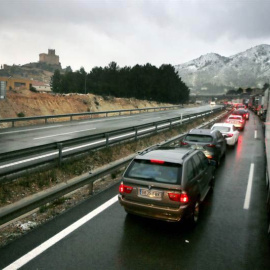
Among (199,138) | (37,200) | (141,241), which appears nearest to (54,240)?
(37,200)

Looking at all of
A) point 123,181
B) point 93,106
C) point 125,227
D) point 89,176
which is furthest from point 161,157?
point 93,106

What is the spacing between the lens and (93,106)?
49250 mm

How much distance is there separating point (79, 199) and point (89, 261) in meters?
2.96

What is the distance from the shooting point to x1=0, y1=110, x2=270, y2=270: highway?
480 centimetres

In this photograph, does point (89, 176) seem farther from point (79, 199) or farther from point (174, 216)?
point (174, 216)

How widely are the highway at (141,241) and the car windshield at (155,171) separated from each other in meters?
1.11

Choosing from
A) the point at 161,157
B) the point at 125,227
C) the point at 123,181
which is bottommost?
the point at 125,227

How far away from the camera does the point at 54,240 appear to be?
5391 mm

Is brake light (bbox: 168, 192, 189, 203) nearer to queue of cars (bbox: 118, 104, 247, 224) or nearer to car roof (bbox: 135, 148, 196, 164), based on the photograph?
queue of cars (bbox: 118, 104, 247, 224)

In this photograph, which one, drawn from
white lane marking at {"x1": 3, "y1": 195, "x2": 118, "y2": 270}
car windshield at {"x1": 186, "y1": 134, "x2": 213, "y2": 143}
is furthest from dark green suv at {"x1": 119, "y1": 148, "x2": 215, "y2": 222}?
car windshield at {"x1": 186, "y1": 134, "x2": 213, "y2": 143}

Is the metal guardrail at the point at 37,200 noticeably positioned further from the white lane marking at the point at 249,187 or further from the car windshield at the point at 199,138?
the car windshield at the point at 199,138

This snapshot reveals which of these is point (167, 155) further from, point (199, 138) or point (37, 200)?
point (199, 138)

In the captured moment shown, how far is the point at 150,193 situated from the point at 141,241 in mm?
935

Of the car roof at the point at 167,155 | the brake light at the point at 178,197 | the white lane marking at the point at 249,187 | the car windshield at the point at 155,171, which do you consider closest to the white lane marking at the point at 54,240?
the car windshield at the point at 155,171
